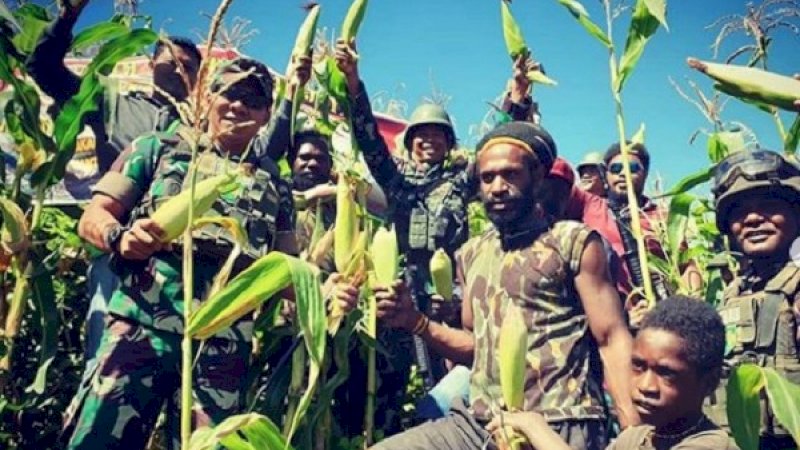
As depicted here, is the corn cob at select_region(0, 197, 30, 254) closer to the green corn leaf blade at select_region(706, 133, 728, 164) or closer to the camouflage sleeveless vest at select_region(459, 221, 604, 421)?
the camouflage sleeveless vest at select_region(459, 221, 604, 421)

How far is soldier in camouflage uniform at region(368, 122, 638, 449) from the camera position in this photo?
106 inches

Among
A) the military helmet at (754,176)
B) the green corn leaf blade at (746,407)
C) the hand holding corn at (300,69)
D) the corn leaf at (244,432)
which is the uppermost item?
the hand holding corn at (300,69)

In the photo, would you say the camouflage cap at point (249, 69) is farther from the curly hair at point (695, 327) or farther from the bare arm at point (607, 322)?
the curly hair at point (695, 327)

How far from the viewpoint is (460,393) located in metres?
3.35

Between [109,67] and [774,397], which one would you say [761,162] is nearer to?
[774,397]

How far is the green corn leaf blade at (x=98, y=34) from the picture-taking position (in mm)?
2775

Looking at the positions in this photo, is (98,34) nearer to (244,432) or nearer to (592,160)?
(244,432)

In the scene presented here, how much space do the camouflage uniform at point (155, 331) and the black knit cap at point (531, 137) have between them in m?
0.91

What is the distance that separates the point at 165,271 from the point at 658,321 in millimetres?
1611

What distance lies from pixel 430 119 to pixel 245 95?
184cm

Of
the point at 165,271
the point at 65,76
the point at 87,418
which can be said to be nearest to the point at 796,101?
the point at 165,271

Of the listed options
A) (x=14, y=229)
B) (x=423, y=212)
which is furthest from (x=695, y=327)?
(x=14, y=229)

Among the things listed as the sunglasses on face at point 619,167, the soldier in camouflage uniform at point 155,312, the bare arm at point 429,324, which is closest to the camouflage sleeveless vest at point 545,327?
the bare arm at point 429,324

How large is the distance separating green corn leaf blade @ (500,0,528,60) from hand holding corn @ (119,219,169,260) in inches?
68.4
